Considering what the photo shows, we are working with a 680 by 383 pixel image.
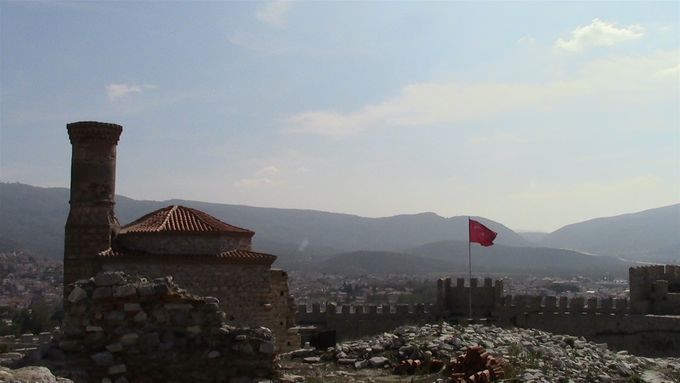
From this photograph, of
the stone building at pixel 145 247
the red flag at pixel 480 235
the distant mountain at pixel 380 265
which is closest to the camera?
the stone building at pixel 145 247

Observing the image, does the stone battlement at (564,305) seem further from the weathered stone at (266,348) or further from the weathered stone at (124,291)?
the weathered stone at (124,291)

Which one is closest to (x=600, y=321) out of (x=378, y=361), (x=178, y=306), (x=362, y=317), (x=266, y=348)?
(x=362, y=317)

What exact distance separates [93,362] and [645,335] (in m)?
21.5

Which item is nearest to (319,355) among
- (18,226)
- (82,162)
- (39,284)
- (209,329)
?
(209,329)

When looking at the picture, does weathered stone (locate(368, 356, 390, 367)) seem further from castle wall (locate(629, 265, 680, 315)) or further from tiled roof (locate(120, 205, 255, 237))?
castle wall (locate(629, 265, 680, 315))

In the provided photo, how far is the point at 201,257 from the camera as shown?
17359mm

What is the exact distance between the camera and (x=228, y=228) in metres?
18.3

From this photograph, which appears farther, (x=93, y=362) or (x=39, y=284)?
(x=39, y=284)

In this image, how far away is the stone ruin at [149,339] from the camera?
777 cm

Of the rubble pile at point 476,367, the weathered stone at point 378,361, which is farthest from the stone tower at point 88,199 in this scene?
the rubble pile at point 476,367

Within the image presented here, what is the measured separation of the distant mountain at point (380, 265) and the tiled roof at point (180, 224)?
369 ft

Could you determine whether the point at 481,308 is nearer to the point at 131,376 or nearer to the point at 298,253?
the point at 131,376

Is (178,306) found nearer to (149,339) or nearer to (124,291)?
(149,339)

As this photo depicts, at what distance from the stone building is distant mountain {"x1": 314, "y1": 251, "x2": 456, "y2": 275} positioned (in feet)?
372
